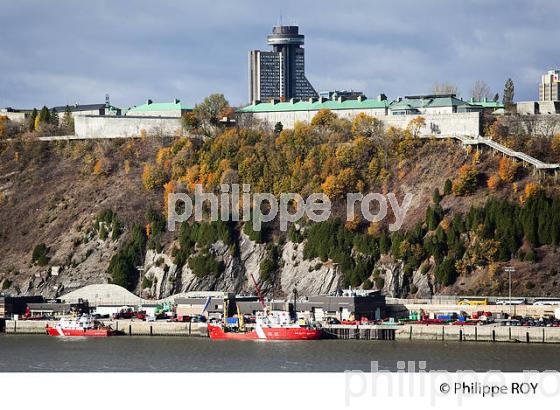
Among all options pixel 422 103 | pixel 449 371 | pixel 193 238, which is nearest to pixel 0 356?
pixel 449 371

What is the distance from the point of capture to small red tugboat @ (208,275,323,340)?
335 ft

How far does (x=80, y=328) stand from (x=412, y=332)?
22605 millimetres

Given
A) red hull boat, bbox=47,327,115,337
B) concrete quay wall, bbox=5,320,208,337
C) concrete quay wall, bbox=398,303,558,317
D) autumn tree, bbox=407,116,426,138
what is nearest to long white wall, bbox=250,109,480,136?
autumn tree, bbox=407,116,426,138

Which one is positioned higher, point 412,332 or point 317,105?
point 317,105

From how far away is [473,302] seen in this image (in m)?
108

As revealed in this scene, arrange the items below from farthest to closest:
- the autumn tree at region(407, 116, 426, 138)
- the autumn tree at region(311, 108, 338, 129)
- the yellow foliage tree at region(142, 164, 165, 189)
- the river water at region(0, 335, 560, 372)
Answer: the autumn tree at region(311, 108, 338, 129) → the yellow foliage tree at region(142, 164, 165, 189) → the autumn tree at region(407, 116, 426, 138) → the river water at region(0, 335, 560, 372)

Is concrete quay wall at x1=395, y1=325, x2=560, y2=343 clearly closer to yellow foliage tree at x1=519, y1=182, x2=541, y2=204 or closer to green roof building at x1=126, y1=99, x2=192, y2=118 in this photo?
yellow foliage tree at x1=519, y1=182, x2=541, y2=204

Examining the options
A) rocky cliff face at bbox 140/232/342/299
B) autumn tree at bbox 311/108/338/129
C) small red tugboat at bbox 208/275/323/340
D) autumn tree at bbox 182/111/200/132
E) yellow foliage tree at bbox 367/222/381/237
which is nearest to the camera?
small red tugboat at bbox 208/275/323/340

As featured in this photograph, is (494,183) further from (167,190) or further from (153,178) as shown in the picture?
(153,178)

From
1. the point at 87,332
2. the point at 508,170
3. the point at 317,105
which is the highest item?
the point at 317,105

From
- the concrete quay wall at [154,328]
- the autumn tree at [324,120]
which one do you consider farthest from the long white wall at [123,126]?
the concrete quay wall at [154,328]

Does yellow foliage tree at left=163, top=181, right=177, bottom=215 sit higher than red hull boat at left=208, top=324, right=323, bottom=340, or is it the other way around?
yellow foliage tree at left=163, top=181, right=177, bottom=215

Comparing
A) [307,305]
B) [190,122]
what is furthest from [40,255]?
[307,305]

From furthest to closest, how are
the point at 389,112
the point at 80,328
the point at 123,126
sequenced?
the point at 123,126
the point at 389,112
the point at 80,328
